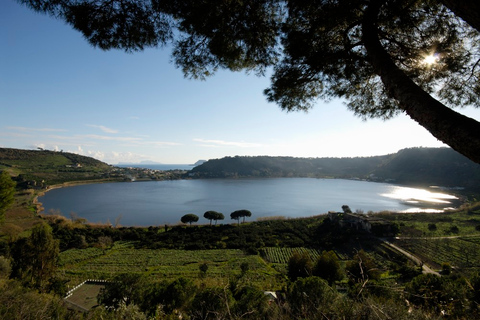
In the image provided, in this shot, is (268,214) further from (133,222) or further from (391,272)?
(391,272)

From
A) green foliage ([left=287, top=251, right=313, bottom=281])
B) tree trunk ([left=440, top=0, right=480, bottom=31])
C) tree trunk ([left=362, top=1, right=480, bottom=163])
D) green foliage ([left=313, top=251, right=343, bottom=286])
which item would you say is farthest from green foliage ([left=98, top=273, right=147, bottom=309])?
tree trunk ([left=440, top=0, right=480, bottom=31])

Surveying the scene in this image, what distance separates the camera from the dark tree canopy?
2910 mm

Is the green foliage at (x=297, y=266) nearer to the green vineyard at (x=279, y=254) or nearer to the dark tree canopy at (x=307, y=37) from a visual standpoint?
the green vineyard at (x=279, y=254)

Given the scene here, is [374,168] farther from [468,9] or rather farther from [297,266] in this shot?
[468,9]

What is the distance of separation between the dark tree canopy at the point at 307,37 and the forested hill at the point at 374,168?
3781 inches

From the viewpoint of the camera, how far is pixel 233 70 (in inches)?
157

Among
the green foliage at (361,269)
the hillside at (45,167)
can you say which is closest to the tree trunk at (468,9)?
the green foliage at (361,269)

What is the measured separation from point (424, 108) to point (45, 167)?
102 meters

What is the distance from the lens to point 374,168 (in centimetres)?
11950

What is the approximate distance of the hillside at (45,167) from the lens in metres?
61.9

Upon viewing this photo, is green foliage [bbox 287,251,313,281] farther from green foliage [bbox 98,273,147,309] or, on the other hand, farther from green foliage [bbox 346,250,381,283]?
green foliage [bbox 98,273,147,309]

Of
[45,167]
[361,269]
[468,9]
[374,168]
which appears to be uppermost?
[468,9]

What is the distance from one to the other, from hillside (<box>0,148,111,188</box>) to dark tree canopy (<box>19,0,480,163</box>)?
7315cm

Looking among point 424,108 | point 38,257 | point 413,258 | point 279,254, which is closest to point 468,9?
point 424,108
